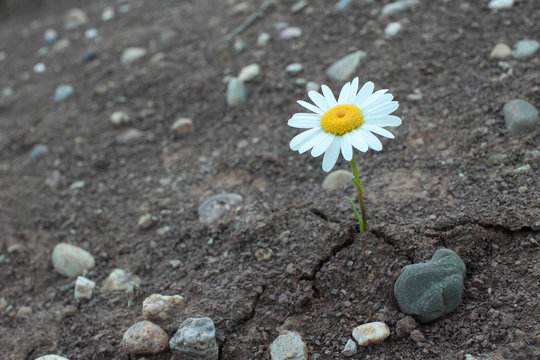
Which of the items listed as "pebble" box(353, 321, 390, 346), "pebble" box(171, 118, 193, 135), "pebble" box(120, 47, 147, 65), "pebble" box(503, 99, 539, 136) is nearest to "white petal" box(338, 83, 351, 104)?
"pebble" box(353, 321, 390, 346)

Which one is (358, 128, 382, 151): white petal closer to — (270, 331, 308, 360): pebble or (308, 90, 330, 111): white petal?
(308, 90, 330, 111): white petal

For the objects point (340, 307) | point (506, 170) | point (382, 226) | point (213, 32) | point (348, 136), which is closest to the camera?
point (348, 136)

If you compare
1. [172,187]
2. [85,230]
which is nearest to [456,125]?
[172,187]

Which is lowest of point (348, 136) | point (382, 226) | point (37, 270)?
point (37, 270)

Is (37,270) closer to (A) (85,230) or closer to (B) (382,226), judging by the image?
(A) (85,230)

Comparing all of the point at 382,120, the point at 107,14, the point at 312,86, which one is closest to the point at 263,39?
the point at 312,86

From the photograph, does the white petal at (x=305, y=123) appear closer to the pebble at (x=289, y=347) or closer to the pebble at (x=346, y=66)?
the pebble at (x=289, y=347)

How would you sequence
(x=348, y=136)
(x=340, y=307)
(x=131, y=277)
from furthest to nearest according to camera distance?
(x=131, y=277) → (x=340, y=307) → (x=348, y=136)
